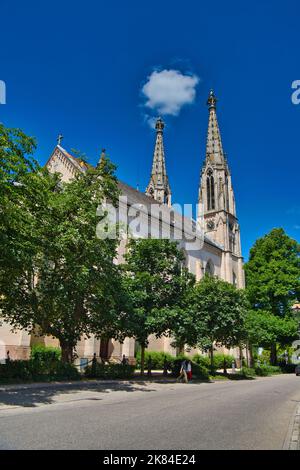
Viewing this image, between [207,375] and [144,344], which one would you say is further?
[207,375]

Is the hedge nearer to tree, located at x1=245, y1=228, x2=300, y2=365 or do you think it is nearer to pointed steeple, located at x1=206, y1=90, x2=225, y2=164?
tree, located at x1=245, y1=228, x2=300, y2=365

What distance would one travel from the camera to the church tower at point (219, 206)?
5362 centimetres

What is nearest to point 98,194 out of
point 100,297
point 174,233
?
point 100,297

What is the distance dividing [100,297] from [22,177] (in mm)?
7656

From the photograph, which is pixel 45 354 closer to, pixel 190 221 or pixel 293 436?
pixel 293 436

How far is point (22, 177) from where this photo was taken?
13.4m

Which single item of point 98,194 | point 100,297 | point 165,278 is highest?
point 98,194

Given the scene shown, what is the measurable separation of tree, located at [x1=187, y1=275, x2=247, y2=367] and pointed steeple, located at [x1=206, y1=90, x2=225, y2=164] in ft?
117

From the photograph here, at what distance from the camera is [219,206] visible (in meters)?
55.8

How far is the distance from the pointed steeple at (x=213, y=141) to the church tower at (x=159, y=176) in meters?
10.1

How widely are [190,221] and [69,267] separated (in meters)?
43.7

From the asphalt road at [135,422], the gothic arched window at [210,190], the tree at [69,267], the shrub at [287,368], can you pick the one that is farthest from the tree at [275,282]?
the asphalt road at [135,422]

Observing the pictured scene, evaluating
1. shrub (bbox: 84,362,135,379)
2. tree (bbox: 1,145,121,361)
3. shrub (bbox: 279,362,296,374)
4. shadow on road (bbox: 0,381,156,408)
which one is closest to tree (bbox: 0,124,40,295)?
tree (bbox: 1,145,121,361)
